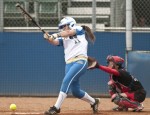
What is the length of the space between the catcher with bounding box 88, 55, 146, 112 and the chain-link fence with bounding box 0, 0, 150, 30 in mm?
3263

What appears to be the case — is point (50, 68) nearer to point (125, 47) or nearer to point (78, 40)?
point (125, 47)

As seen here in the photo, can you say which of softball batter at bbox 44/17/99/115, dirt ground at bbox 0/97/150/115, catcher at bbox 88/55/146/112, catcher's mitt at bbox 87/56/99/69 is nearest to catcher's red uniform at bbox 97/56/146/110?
catcher at bbox 88/55/146/112

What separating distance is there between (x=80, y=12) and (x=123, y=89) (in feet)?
12.0

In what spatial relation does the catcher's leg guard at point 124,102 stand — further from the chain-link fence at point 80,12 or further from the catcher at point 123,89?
the chain-link fence at point 80,12

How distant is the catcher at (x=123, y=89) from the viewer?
9672 mm

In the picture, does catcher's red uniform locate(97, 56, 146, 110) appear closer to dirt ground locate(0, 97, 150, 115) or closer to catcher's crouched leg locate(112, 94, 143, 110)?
catcher's crouched leg locate(112, 94, 143, 110)

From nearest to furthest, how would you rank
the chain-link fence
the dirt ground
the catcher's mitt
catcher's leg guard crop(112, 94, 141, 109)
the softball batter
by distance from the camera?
1. the softball batter
2. the catcher's mitt
3. catcher's leg guard crop(112, 94, 141, 109)
4. the dirt ground
5. the chain-link fence

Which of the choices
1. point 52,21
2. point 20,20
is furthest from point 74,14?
point 20,20

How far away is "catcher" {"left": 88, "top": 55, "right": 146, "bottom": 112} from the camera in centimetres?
967

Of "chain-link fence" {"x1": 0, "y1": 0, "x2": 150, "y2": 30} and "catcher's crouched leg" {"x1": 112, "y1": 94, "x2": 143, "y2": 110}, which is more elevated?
"chain-link fence" {"x1": 0, "y1": 0, "x2": 150, "y2": 30}

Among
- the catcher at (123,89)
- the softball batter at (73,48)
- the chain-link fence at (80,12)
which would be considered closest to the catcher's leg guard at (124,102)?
the catcher at (123,89)

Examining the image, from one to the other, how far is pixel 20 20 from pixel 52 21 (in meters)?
0.81

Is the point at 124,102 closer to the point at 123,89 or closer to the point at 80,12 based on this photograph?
the point at 123,89

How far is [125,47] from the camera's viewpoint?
12.9m
